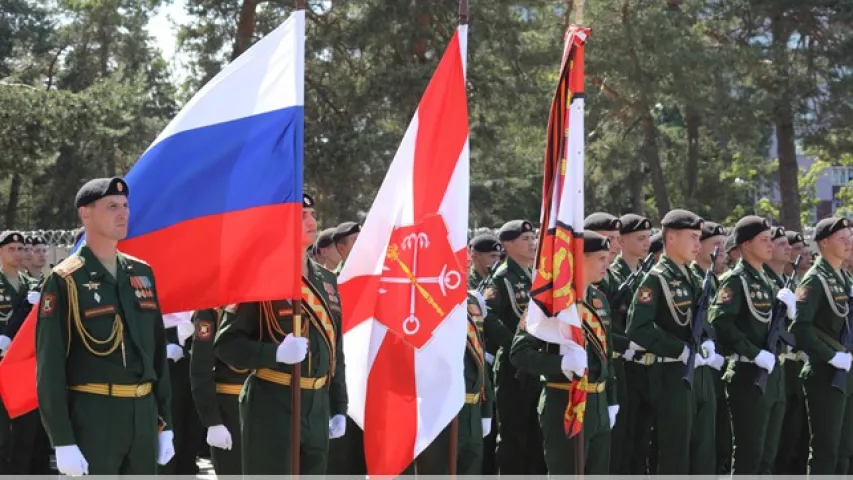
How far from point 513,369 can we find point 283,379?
363 cm

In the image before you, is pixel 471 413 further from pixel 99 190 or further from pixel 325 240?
pixel 325 240

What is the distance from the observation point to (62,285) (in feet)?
18.6

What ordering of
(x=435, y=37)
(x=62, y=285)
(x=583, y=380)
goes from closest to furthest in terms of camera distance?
(x=62, y=285), (x=583, y=380), (x=435, y=37)

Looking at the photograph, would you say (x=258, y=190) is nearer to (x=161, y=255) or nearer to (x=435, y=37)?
(x=161, y=255)

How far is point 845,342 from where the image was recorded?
943cm

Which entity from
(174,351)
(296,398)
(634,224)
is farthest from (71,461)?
(634,224)

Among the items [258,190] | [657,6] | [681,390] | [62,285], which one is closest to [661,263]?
[681,390]

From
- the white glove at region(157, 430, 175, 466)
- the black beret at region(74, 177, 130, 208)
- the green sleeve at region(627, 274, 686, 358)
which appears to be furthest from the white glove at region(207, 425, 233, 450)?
the green sleeve at region(627, 274, 686, 358)

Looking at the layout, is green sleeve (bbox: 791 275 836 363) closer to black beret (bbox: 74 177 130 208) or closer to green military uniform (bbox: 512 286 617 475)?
green military uniform (bbox: 512 286 617 475)

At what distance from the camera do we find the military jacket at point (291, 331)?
6.30 m

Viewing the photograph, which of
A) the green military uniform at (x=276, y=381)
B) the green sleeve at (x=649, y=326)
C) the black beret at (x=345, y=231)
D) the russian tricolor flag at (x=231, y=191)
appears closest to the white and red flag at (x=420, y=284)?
the green military uniform at (x=276, y=381)

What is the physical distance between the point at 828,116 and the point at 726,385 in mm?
15420

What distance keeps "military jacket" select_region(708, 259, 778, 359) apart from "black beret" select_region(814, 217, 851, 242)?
787 mm

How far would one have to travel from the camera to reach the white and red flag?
20.2 ft
